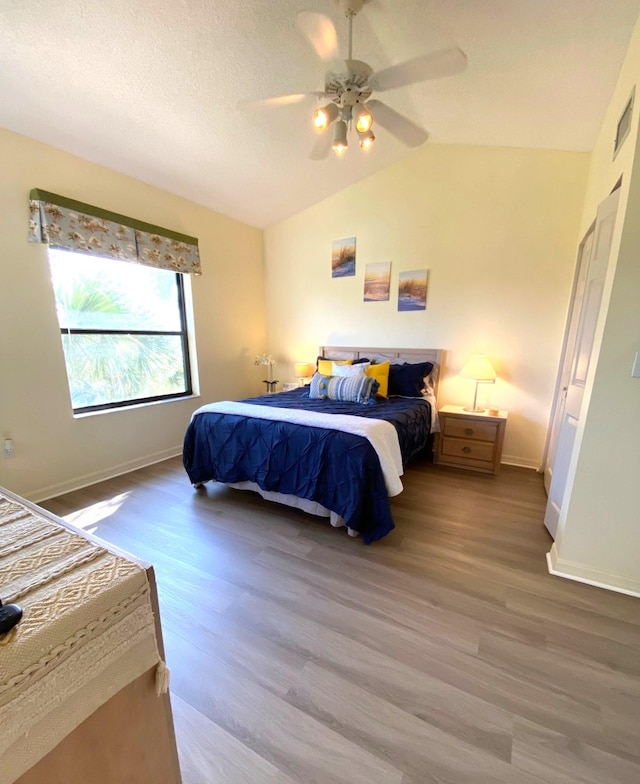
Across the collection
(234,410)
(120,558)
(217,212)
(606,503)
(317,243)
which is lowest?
(606,503)

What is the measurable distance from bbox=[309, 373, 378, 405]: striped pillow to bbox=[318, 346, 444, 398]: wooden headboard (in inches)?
30.6

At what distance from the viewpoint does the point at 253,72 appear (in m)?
2.18

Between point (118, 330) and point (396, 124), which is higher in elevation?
point (396, 124)

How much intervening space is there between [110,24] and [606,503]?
364 centimetres

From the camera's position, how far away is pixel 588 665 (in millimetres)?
1411

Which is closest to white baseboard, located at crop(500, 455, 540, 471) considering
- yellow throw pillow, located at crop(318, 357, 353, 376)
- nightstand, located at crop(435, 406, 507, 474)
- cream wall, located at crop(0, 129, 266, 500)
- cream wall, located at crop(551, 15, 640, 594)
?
nightstand, located at crop(435, 406, 507, 474)

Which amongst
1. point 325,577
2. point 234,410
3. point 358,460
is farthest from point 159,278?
point 325,577

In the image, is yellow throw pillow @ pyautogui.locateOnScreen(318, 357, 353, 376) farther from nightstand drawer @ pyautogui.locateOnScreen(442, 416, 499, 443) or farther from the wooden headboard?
nightstand drawer @ pyautogui.locateOnScreen(442, 416, 499, 443)

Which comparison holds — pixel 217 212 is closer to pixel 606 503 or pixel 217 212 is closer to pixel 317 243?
pixel 317 243

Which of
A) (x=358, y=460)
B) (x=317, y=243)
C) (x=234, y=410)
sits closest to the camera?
(x=358, y=460)

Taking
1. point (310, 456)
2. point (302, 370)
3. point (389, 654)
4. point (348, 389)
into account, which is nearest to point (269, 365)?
point (302, 370)

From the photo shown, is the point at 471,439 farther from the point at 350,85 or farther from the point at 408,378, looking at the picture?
the point at 350,85

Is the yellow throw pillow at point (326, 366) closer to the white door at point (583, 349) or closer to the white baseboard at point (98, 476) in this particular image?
the white baseboard at point (98, 476)

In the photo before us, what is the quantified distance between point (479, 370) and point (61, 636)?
3.20 metres
